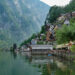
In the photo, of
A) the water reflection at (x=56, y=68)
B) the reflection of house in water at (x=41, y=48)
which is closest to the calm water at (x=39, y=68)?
the water reflection at (x=56, y=68)

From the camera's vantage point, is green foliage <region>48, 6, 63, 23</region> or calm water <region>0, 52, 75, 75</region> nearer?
calm water <region>0, 52, 75, 75</region>

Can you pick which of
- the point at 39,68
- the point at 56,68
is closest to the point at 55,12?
the point at 39,68

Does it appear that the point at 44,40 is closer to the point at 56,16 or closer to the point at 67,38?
the point at 56,16

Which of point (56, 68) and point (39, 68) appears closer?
point (56, 68)

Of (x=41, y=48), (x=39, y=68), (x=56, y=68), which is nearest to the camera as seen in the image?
(x=56, y=68)

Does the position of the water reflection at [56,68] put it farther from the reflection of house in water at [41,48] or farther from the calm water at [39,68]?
the reflection of house in water at [41,48]

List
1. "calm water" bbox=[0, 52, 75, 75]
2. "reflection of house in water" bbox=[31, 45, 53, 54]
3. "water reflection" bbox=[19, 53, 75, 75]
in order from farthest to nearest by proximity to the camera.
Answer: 1. "reflection of house in water" bbox=[31, 45, 53, 54]
2. "calm water" bbox=[0, 52, 75, 75]
3. "water reflection" bbox=[19, 53, 75, 75]

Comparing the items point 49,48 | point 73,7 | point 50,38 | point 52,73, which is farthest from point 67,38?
point 73,7

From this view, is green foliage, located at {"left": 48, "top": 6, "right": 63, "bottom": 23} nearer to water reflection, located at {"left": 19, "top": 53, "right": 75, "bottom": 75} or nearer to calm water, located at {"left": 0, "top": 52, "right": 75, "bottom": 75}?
calm water, located at {"left": 0, "top": 52, "right": 75, "bottom": 75}

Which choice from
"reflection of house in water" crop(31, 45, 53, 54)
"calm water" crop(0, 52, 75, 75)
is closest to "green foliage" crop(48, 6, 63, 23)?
"reflection of house in water" crop(31, 45, 53, 54)

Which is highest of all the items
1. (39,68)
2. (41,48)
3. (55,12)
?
(55,12)

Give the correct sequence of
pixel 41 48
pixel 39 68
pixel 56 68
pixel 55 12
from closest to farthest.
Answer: pixel 56 68, pixel 39 68, pixel 41 48, pixel 55 12

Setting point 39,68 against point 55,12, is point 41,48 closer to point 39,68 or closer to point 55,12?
point 55,12

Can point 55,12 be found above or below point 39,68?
above
